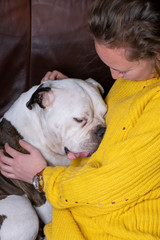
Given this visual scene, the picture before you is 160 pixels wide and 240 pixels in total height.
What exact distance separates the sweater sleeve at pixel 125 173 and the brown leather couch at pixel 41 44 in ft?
2.11

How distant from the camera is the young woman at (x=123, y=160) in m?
1.07

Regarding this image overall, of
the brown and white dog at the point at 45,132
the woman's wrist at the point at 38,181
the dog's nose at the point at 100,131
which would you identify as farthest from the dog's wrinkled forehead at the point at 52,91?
the woman's wrist at the point at 38,181

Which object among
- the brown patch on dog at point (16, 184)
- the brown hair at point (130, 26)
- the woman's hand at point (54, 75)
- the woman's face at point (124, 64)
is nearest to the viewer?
the brown hair at point (130, 26)

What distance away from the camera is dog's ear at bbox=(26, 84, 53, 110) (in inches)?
55.4

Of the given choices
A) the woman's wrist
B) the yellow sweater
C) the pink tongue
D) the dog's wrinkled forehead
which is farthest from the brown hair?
the woman's wrist

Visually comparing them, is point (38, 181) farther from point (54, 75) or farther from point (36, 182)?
point (54, 75)

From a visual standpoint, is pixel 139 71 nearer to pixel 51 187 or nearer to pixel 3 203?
pixel 51 187

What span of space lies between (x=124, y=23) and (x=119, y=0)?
8cm

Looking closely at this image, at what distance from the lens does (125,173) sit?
1109 millimetres

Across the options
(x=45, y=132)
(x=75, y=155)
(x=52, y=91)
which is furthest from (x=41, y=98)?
(x=75, y=155)

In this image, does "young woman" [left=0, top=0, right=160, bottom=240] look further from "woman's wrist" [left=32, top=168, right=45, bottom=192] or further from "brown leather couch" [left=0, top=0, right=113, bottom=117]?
"brown leather couch" [left=0, top=0, right=113, bottom=117]

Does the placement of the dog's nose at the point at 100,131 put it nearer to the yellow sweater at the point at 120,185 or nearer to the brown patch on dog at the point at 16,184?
the yellow sweater at the point at 120,185

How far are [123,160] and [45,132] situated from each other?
19.0 inches

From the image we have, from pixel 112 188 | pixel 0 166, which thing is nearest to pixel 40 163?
pixel 0 166
